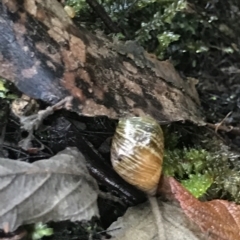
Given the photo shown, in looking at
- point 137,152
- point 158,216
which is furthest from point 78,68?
point 158,216

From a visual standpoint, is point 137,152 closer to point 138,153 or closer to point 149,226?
point 138,153

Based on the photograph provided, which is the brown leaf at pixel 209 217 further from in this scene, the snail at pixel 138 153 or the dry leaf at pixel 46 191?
the dry leaf at pixel 46 191

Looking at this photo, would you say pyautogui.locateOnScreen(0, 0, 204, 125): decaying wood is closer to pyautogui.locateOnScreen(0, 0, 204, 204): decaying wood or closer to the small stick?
pyautogui.locateOnScreen(0, 0, 204, 204): decaying wood

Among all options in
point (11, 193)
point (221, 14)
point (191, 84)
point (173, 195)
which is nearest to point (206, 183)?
point (173, 195)

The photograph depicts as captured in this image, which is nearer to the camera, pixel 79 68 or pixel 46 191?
pixel 46 191

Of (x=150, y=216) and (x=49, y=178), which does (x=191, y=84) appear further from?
(x=49, y=178)
